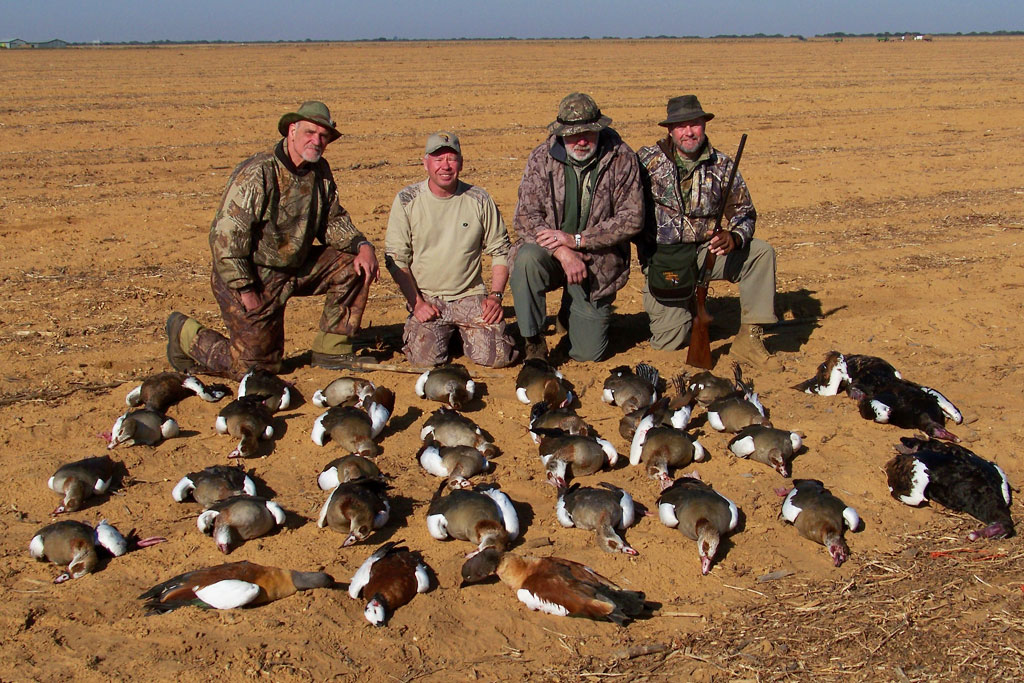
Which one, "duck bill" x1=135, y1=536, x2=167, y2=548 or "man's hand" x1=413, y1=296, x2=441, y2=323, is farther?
"man's hand" x1=413, y1=296, x2=441, y2=323

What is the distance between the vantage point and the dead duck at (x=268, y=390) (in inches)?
268

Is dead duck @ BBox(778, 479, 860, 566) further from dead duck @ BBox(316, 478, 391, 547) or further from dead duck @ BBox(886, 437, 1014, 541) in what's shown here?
dead duck @ BBox(316, 478, 391, 547)

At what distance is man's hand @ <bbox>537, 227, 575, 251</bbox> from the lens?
300 inches

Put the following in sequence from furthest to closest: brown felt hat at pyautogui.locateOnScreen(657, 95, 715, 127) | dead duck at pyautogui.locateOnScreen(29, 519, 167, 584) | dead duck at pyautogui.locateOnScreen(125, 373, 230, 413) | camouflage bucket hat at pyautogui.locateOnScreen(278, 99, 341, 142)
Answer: brown felt hat at pyautogui.locateOnScreen(657, 95, 715, 127) < camouflage bucket hat at pyautogui.locateOnScreen(278, 99, 341, 142) < dead duck at pyautogui.locateOnScreen(125, 373, 230, 413) < dead duck at pyautogui.locateOnScreen(29, 519, 167, 584)

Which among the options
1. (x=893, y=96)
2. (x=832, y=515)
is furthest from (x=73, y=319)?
(x=893, y=96)

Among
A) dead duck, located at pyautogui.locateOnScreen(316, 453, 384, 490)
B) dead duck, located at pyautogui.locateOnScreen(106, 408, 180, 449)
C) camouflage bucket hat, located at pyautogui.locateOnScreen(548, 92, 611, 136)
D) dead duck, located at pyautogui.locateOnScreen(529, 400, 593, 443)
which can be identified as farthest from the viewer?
camouflage bucket hat, located at pyautogui.locateOnScreen(548, 92, 611, 136)

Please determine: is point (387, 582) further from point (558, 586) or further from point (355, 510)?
point (558, 586)

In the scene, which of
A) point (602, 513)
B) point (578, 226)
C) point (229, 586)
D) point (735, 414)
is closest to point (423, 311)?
point (578, 226)

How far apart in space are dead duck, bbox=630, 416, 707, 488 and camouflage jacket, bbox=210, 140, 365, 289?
10.1 feet

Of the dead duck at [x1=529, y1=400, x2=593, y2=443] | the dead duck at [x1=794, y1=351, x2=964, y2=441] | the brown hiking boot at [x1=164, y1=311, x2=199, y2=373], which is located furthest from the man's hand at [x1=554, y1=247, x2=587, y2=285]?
the brown hiking boot at [x1=164, y1=311, x2=199, y2=373]

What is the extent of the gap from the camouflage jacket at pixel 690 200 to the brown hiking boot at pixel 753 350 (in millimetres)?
754

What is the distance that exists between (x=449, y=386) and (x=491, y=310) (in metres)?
0.95

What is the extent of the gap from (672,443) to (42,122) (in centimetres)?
1911

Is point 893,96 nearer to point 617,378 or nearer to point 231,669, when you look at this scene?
point 617,378
